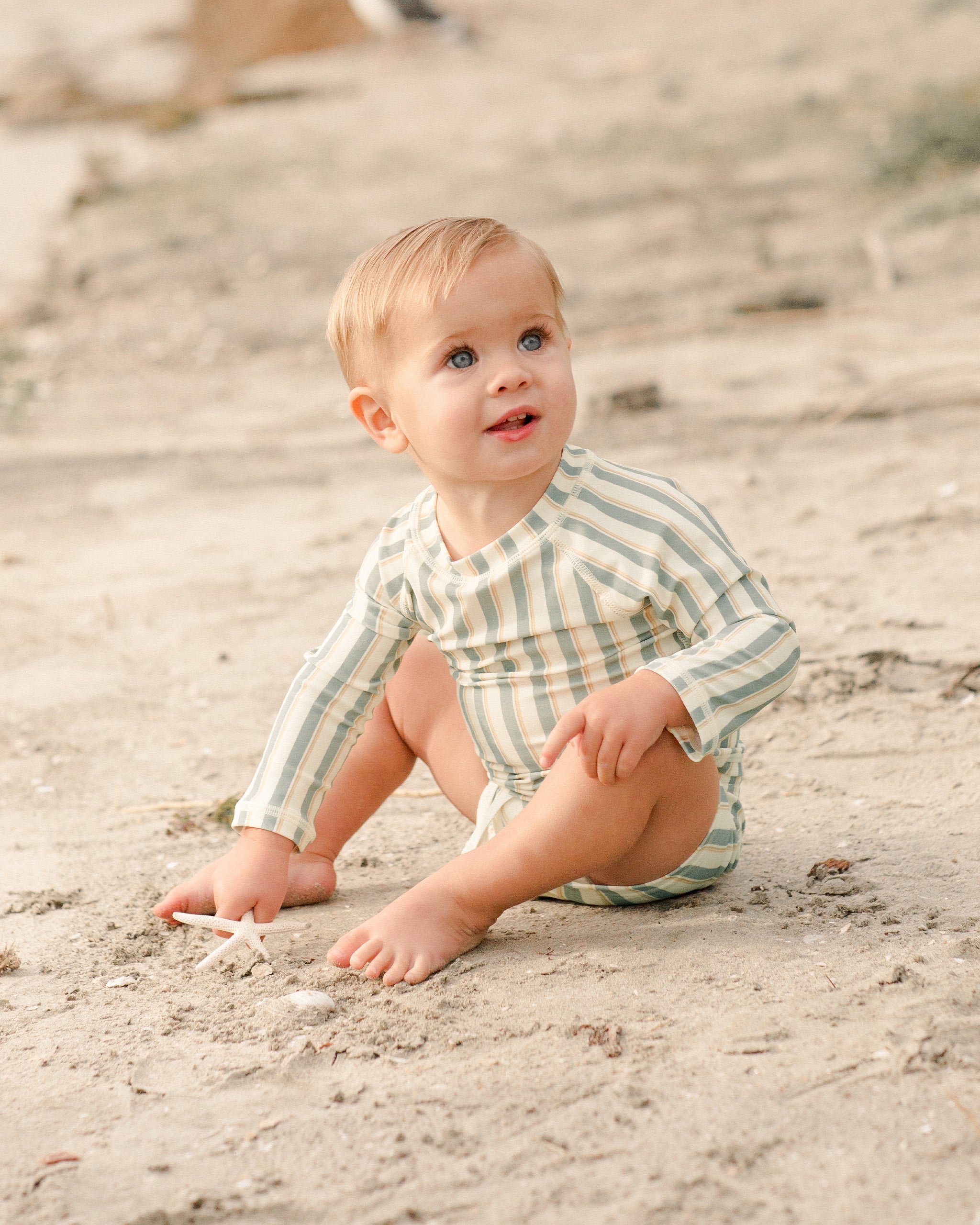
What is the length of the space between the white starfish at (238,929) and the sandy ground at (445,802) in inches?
1.5

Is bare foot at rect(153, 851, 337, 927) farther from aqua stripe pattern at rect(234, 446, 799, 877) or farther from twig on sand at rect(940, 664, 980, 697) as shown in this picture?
twig on sand at rect(940, 664, 980, 697)

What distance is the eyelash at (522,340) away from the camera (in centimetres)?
195

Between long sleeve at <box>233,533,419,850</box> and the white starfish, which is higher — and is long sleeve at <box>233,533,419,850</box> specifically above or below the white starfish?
above

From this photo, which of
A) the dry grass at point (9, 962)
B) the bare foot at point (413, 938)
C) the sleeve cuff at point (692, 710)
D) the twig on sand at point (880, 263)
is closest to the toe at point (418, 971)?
the bare foot at point (413, 938)

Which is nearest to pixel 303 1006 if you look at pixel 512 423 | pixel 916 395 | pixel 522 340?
pixel 512 423

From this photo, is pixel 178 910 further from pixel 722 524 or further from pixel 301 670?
pixel 722 524

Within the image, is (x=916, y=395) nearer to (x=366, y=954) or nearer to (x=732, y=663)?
(x=732, y=663)

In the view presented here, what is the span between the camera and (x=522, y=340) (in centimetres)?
197

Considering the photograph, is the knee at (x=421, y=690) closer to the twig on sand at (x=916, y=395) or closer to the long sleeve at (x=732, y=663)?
the long sleeve at (x=732, y=663)

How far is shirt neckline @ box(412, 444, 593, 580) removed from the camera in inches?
78.8

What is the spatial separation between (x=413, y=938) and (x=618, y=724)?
48cm

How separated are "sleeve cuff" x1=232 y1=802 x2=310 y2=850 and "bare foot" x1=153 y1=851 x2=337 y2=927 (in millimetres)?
52

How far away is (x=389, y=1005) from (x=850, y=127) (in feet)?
26.3

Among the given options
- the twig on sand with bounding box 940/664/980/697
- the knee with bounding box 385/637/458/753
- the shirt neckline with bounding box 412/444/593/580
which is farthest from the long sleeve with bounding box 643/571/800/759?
the twig on sand with bounding box 940/664/980/697
